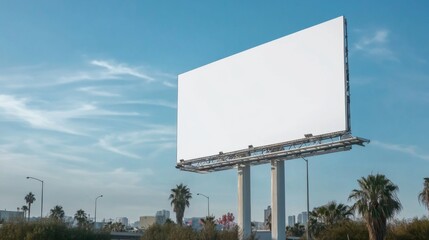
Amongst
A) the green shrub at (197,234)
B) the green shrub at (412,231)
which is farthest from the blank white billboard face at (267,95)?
the green shrub at (412,231)

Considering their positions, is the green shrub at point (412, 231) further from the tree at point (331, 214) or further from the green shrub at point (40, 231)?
the green shrub at point (40, 231)

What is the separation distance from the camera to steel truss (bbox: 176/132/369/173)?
46219mm

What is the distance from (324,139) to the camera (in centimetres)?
4716

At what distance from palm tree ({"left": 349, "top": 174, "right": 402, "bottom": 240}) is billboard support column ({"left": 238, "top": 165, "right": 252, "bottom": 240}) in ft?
27.3

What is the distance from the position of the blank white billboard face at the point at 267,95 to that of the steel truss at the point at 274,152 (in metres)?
0.50

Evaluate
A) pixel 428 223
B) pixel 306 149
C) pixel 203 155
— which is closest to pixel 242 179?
pixel 203 155

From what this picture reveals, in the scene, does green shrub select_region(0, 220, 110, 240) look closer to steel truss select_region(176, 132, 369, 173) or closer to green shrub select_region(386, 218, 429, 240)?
steel truss select_region(176, 132, 369, 173)

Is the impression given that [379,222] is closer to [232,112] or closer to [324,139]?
[324,139]

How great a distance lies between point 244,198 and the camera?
2208 inches

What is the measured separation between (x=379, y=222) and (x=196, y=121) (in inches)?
708

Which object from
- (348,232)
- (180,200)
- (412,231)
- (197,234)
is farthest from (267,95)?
(180,200)

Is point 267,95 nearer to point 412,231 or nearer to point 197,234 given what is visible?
point 197,234

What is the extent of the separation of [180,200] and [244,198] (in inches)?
1374

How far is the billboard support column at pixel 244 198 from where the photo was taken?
183 ft
